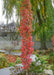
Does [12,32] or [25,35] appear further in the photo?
[12,32]

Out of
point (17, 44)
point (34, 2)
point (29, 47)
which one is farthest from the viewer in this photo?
point (17, 44)

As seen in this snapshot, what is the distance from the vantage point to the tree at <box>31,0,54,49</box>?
5.07m

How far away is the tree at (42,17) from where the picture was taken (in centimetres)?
507

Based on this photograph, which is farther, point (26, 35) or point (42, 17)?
point (42, 17)

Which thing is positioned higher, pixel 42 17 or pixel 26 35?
pixel 42 17

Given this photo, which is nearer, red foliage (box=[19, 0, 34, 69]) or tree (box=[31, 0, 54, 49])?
red foliage (box=[19, 0, 34, 69])

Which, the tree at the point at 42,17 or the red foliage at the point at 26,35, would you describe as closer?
the red foliage at the point at 26,35

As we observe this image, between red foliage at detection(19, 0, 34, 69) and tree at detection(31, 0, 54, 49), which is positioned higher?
tree at detection(31, 0, 54, 49)

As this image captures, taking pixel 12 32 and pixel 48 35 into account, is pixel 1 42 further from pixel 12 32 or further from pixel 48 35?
pixel 48 35

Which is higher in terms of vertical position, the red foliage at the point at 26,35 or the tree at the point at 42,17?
the tree at the point at 42,17

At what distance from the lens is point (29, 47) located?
107 inches

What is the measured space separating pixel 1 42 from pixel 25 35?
9549 mm

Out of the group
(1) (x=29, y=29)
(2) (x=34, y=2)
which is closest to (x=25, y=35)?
(1) (x=29, y=29)

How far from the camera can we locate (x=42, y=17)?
7.62m
